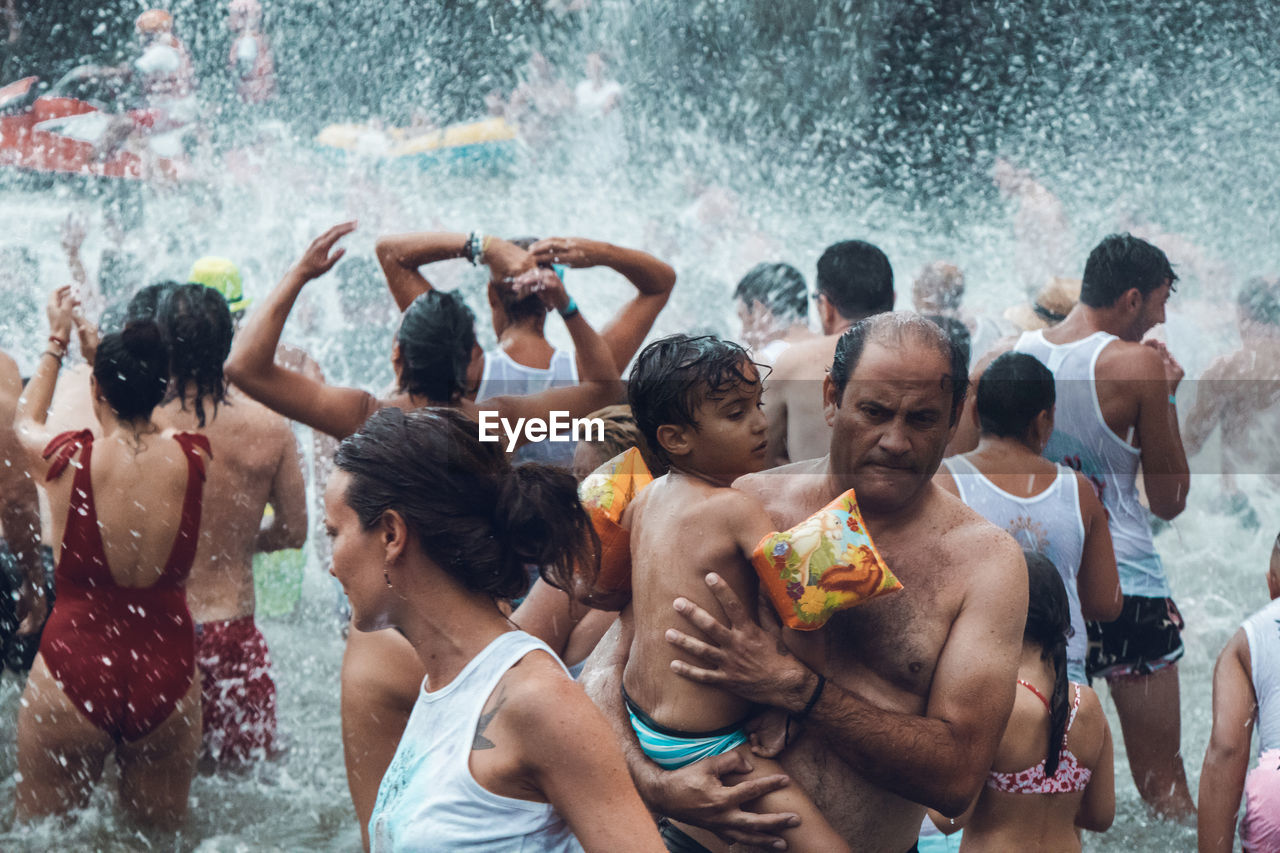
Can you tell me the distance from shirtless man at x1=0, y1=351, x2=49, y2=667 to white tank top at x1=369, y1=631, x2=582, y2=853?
3.10m

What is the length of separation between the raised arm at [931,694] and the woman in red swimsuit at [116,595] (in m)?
2.14

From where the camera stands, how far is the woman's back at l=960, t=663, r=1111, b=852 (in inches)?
107

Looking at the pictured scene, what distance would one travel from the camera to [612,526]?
2.36 m

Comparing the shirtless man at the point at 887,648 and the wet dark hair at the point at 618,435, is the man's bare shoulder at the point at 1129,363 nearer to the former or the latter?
the wet dark hair at the point at 618,435

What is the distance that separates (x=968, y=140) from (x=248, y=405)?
37.2 feet

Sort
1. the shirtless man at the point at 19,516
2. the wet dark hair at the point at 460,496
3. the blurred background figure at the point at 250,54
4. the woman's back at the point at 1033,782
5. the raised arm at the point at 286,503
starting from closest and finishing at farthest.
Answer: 1. the wet dark hair at the point at 460,496
2. the woman's back at the point at 1033,782
3. the raised arm at the point at 286,503
4. the shirtless man at the point at 19,516
5. the blurred background figure at the point at 250,54

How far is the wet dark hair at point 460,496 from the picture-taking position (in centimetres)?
178

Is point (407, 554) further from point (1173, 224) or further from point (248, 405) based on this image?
point (1173, 224)

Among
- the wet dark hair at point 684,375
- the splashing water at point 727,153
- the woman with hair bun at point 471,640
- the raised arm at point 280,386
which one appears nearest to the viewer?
the woman with hair bun at point 471,640

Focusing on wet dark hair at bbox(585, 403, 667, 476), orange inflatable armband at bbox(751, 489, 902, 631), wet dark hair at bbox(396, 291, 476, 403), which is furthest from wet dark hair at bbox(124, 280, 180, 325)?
orange inflatable armband at bbox(751, 489, 902, 631)

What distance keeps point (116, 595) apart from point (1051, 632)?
2545mm

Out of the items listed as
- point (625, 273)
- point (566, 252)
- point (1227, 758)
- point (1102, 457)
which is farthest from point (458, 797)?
point (1102, 457)

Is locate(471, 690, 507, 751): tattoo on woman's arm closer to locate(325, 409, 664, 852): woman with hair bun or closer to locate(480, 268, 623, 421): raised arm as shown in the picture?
locate(325, 409, 664, 852): woman with hair bun

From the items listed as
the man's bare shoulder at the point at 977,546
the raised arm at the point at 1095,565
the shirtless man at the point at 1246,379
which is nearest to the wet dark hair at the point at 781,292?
the raised arm at the point at 1095,565
